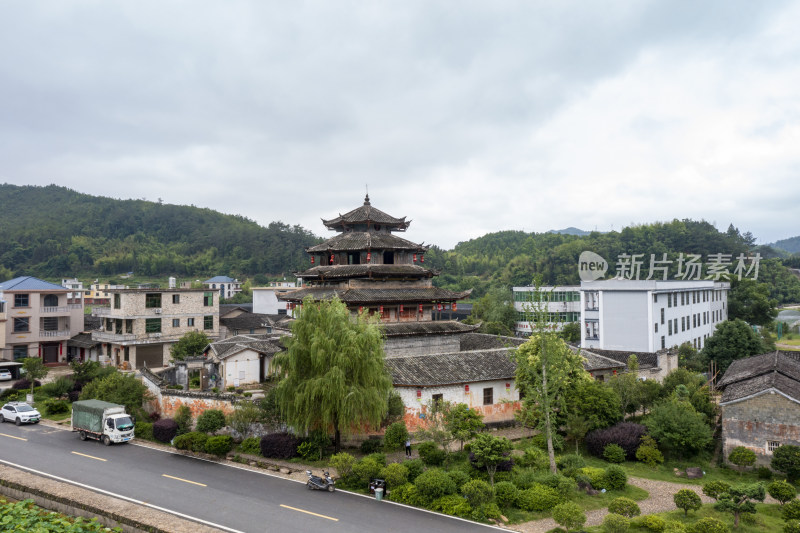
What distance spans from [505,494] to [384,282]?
17690 mm

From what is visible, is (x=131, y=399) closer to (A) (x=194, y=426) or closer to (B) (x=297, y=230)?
(A) (x=194, y=426)

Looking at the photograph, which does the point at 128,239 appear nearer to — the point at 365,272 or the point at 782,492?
the point at 365,272

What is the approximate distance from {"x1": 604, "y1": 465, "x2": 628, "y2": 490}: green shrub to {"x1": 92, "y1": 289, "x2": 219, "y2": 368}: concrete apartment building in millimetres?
40536

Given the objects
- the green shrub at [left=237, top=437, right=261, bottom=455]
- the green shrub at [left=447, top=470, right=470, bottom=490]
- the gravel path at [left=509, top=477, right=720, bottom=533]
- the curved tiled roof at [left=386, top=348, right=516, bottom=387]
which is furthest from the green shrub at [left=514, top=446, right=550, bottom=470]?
the green shrub at [left=237, top=437, right=261, bottom=455]

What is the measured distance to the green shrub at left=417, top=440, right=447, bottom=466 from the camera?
890 inches

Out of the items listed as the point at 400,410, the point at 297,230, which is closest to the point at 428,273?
the point at 400,410

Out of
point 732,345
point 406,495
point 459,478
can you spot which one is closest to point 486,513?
point 459,478

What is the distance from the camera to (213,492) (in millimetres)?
19812

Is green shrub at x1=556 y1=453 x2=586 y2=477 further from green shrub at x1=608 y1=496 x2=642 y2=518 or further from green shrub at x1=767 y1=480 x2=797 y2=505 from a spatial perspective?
green shrub at x1=767 y1=480 x2=797 y2=505

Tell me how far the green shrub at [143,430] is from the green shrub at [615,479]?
2228cm

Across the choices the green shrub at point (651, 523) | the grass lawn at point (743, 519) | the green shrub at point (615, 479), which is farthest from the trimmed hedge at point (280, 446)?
the green shrub at point (651, 523)

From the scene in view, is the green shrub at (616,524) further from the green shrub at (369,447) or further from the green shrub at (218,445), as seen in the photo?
the green shrub at (218,445)

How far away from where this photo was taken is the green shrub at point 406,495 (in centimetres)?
1888

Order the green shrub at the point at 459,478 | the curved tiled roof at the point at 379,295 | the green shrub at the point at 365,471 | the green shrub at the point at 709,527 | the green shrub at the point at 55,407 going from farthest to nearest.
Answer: the green shrub at the point at 55,407 < the curved tiled roof at the point at 379,295 < the green shrub at the point at 365,471 < the green shrub at the point at 459,478 < the green shrub at the point at 709,527
